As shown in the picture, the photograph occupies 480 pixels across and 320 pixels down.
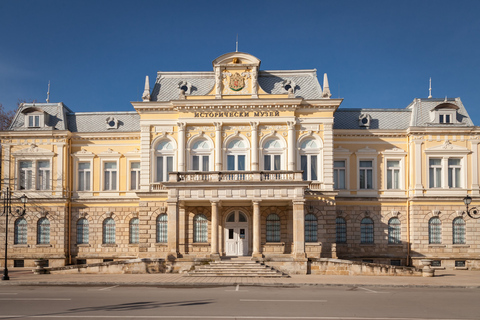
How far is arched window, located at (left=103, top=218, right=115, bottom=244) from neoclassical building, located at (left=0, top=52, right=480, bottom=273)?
8cm

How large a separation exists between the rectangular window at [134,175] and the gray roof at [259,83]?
5.91 meters

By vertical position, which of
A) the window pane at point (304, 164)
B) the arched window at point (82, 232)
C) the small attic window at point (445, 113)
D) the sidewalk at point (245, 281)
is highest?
the small attic window at point (445, 113)

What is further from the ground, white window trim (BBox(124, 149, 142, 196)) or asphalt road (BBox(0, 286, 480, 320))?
white window trim (BBox(124, 149, 142, 196))

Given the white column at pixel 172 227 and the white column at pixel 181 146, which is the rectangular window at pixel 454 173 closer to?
the white column at pixel 181 146

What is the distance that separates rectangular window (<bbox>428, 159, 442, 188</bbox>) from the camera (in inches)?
1576

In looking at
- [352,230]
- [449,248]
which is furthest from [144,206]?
[449,248]

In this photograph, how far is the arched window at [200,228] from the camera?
1478 inches

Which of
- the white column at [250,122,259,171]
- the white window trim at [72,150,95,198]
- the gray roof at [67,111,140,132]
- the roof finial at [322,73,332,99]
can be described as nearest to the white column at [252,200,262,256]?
the white column at [250,122,259,171]

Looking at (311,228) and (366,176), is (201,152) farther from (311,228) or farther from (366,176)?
(366,176)

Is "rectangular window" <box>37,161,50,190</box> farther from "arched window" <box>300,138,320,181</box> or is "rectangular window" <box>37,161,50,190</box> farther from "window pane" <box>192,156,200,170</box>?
"arched window" <box>300,138,320,181</box>

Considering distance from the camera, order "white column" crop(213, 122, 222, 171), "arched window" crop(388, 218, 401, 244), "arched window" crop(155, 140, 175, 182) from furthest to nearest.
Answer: "arched window" crop(388, 218, 401, 244) < "arched window" crop(155, 140, 175, 182) < "white column" crop(213, 122, 222, 171)

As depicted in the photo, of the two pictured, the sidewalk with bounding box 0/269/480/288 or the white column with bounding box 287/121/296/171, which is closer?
the sidewalk with bounding box 0/269/480/288

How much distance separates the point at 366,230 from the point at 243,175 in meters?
11.8

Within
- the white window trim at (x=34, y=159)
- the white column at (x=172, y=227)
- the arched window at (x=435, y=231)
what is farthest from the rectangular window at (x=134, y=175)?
the arched window at (x=435, y=231)
